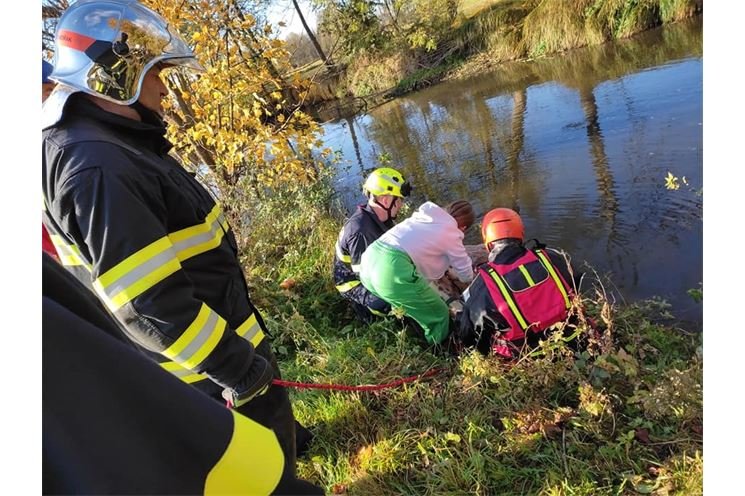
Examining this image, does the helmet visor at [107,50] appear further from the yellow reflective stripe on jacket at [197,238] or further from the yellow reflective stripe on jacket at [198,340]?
the yellow reflective stripe on jacket at [198,340]

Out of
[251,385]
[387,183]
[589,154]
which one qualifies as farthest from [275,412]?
[589,154]

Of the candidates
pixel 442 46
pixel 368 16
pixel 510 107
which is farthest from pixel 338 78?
pixel 510 107

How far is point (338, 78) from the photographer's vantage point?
2569cm

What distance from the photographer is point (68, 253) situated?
6.37 feet

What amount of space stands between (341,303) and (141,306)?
147 inches

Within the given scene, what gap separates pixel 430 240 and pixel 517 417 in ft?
5.62

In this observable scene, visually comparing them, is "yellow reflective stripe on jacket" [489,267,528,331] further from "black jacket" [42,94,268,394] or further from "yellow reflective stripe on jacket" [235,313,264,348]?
"black jacket" [42,94,268,394]

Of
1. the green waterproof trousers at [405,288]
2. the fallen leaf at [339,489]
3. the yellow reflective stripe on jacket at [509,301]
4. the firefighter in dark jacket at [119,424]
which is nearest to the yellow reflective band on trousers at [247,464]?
the firefighter in dark jacket at [119,424]

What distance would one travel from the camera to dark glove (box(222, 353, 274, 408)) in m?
2.14

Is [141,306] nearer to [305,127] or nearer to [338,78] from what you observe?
[305,127]

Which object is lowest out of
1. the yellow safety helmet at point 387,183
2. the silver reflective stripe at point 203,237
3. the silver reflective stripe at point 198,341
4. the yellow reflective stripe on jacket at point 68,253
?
the yellow safety helmet at point 387,183

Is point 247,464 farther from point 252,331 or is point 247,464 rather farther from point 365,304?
point 365,304

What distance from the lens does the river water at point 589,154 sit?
552 centimetres

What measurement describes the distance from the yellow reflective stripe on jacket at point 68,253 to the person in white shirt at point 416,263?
2.48 metres
